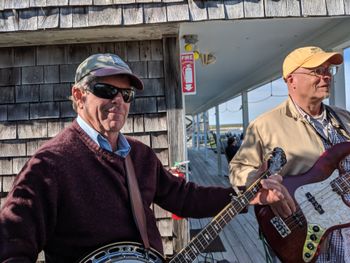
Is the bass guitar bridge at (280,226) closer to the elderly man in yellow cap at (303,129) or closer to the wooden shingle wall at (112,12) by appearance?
the elderly man in yellow cap at (303,129)

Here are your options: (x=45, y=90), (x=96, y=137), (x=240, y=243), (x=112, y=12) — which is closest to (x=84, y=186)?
(x=96, y=137)

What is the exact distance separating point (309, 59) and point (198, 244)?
1013 mm

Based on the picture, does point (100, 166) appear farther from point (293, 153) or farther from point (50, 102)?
point (50, 102)

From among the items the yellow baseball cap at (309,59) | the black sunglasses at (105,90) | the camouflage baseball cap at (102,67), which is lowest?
the black sunglasses at (105,90)

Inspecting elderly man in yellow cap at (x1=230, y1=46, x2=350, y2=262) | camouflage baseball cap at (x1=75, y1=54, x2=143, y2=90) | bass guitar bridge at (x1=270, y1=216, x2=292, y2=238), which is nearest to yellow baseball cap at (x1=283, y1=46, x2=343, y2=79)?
elderly man in yellow cap at (x1=230, y1=46, x2=350, y2=262)

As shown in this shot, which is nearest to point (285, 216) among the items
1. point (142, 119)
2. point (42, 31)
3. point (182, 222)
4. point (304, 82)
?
point (304, 82)

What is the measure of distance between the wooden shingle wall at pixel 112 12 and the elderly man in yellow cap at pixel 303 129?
701 millimetres

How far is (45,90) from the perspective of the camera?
8.79 ft

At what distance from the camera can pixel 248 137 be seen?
1.80 metres

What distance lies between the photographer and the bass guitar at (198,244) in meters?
1.20

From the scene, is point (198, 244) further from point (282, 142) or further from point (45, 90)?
point (45, 90)

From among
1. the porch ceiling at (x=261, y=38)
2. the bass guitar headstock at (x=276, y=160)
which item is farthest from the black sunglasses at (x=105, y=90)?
the porch ceiling at (x=261, y=38)

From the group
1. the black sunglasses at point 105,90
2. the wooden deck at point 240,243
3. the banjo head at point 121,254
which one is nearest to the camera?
the banjo head at point 121,254

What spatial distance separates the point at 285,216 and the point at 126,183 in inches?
30.1
